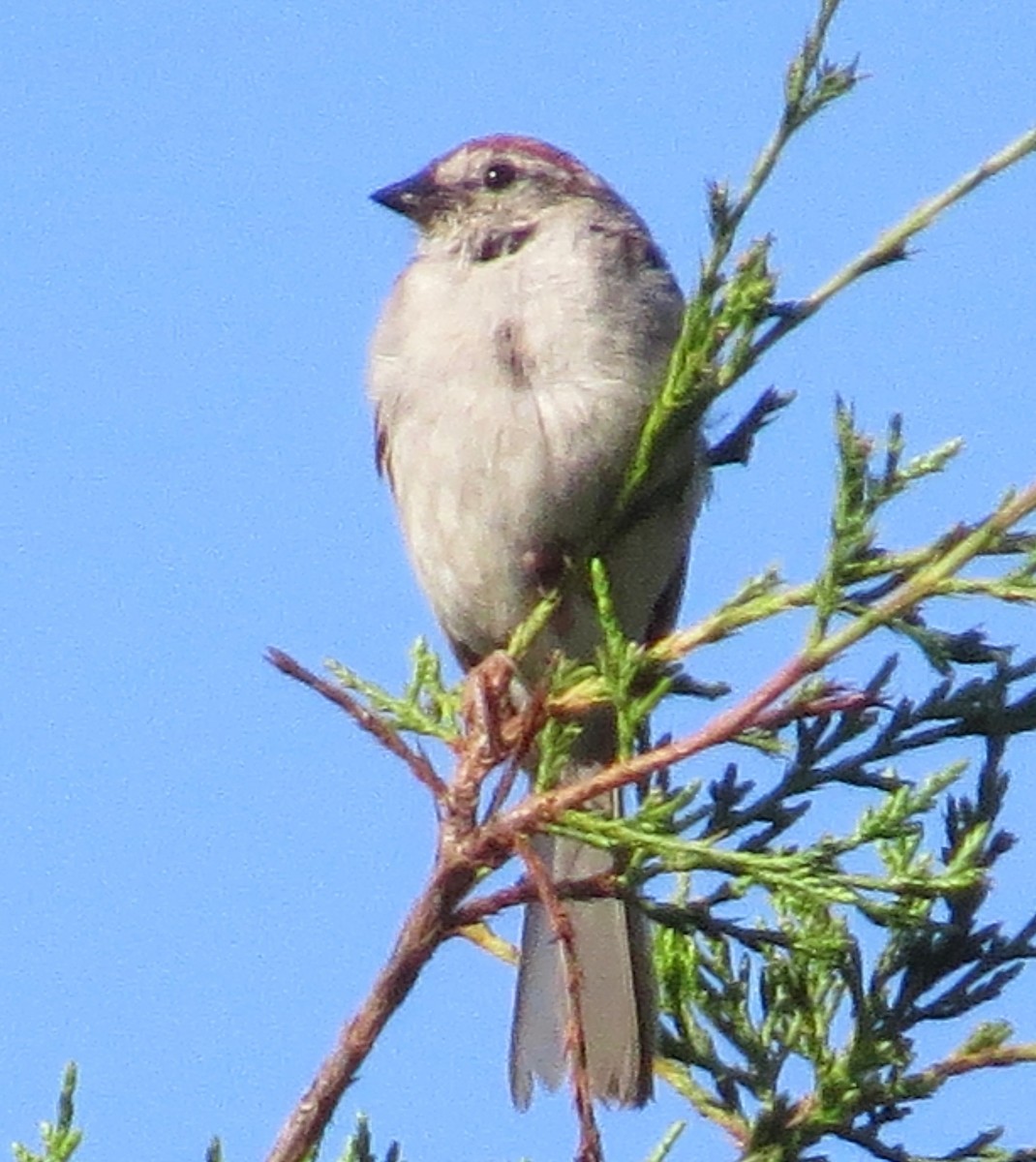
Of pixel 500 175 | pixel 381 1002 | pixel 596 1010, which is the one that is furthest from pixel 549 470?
pixel 381 1002

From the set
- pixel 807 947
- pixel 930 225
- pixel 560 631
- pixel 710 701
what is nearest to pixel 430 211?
pixel 560 631

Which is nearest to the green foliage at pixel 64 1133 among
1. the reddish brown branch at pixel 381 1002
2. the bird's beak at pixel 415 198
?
the reddish brown branch at pixel 381 1002

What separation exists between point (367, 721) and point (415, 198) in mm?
1977

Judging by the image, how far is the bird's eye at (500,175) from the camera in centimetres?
404

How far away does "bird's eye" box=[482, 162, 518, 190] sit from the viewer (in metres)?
4.04

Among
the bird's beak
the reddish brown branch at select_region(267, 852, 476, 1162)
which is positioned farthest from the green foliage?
the bird's beak

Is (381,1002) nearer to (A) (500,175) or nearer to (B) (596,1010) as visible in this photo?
(B) (596,1010)

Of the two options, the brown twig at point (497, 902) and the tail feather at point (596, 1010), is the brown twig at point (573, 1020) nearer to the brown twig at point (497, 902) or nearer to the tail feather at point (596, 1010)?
the brown twig at point (497, 902)

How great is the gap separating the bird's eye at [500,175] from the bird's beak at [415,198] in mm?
95

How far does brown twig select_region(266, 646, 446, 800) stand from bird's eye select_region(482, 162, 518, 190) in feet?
6.35

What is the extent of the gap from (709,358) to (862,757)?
507 mm

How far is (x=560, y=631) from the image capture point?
3.20 meters

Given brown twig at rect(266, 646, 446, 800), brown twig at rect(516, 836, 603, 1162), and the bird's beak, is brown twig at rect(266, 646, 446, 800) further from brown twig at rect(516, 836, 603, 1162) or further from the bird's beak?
the bird's beak

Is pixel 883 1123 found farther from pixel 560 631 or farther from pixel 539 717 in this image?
pixel 560 631
